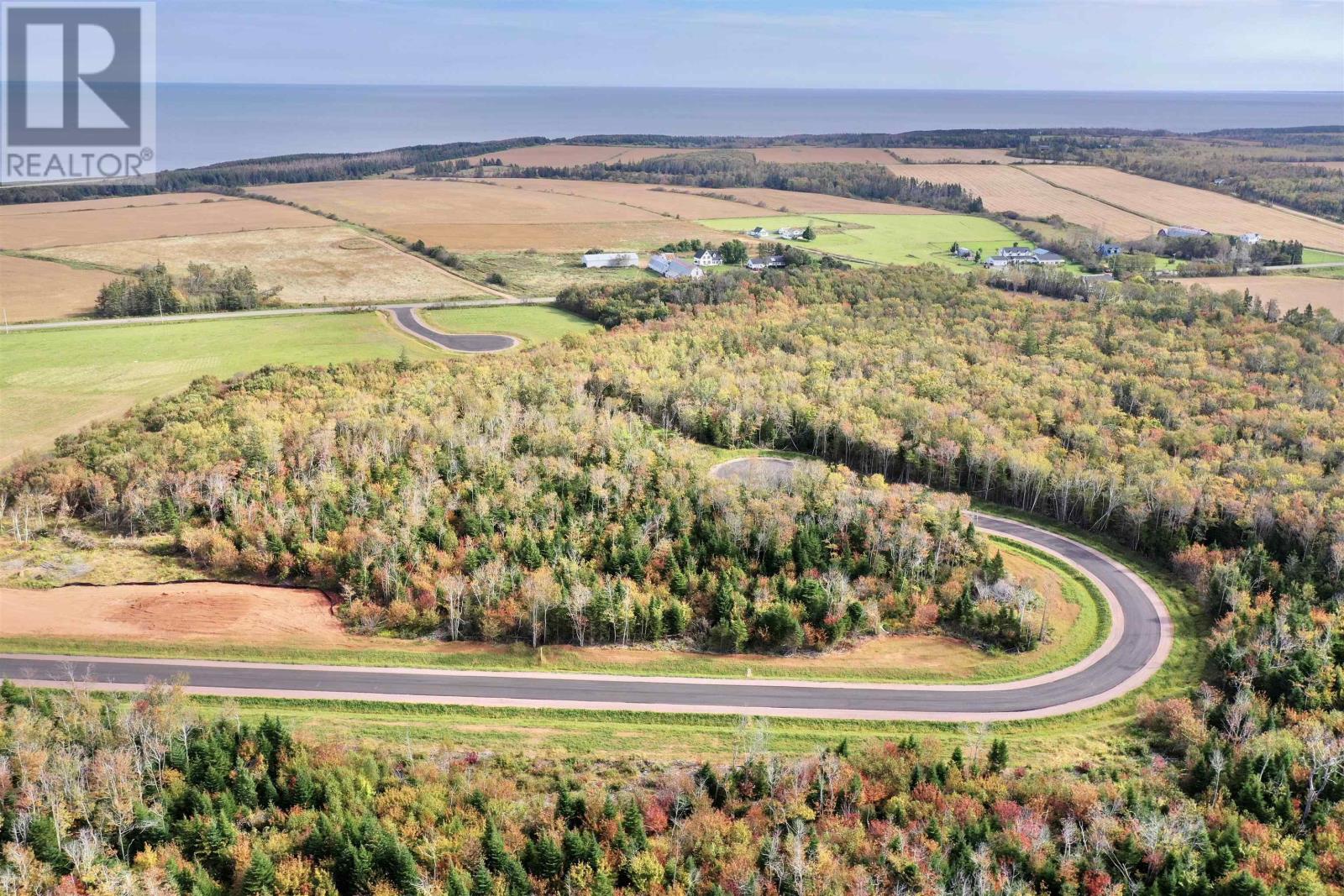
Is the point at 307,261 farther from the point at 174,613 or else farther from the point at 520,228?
the point at 174,613

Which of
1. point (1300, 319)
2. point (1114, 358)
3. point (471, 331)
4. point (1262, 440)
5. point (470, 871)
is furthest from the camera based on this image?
point (471, 331)

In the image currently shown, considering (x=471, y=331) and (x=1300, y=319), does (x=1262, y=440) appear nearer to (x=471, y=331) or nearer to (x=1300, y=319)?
(x=1300, y=319)

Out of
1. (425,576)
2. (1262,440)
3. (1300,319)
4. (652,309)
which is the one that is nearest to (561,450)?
(425,576)

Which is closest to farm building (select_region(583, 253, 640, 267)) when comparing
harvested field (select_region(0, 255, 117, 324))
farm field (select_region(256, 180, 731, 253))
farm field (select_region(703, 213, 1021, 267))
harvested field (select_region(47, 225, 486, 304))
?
farm field (select_region(256, 180, 731, 253))

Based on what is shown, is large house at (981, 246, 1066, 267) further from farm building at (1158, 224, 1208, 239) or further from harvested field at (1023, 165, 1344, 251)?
harvested field at (1023, 165, 1344, 251)

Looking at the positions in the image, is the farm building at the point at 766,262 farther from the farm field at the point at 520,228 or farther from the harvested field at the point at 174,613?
the harvested field at the point at 174,613
